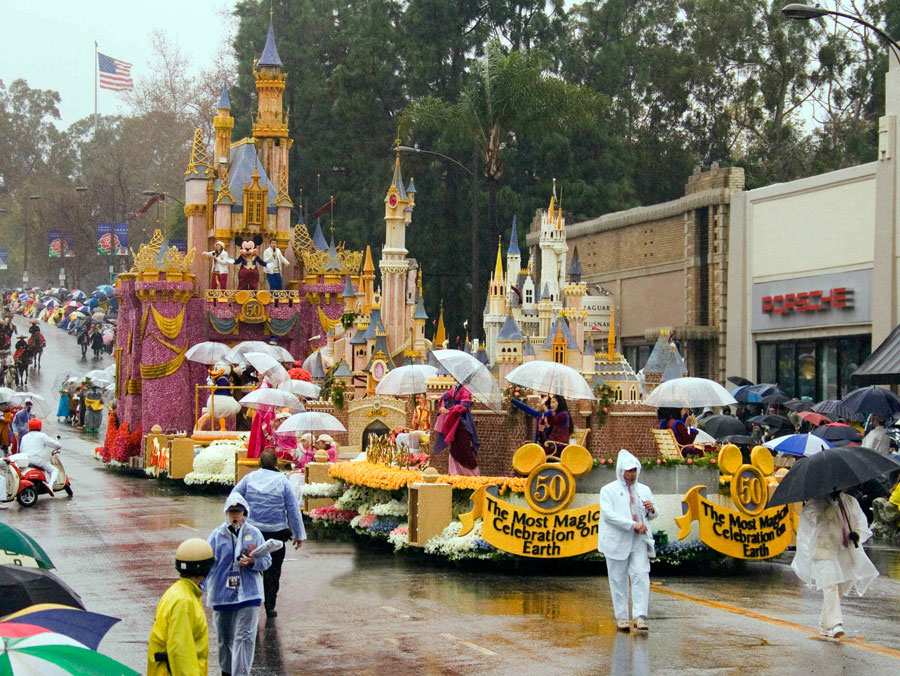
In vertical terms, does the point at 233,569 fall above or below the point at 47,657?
below

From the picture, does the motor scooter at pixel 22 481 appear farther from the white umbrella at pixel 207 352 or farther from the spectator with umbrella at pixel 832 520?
the spectator with umbrella at pixel 832 520

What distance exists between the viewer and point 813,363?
3941cm

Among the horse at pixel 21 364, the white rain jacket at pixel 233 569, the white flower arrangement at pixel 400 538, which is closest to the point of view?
the white rain jacket at pixel 233 569

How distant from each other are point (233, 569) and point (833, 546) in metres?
5.58

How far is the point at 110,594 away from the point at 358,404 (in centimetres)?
1815

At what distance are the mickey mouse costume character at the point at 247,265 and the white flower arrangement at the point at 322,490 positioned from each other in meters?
20.4

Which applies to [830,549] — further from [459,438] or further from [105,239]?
[105,239]

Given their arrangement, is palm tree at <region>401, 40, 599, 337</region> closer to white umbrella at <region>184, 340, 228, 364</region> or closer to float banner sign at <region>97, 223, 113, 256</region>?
white umbrella at <region>184, 340, 228, 364</region>

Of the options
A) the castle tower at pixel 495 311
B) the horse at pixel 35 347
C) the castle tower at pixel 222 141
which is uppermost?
the castle tower at pixel 222 141

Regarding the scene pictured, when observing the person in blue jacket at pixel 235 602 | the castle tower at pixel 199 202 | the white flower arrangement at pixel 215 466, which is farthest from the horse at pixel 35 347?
the person in blue jacket at pixel 235 602

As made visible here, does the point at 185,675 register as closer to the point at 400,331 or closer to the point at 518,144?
the point at 400,331

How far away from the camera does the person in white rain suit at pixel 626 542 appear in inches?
508

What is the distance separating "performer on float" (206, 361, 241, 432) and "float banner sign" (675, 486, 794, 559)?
20.5 meters

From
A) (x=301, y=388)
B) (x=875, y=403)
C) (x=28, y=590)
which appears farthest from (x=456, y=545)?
(x=301, y=388)
